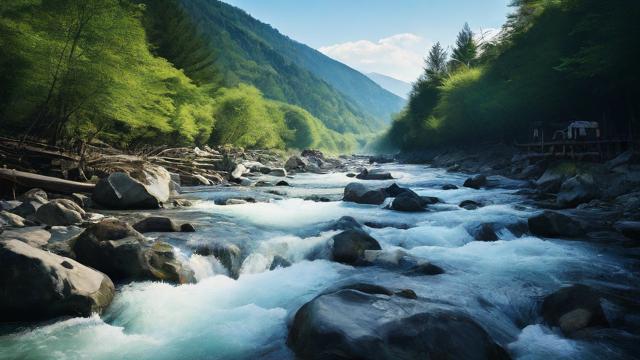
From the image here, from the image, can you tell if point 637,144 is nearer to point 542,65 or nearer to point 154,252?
point 542,65

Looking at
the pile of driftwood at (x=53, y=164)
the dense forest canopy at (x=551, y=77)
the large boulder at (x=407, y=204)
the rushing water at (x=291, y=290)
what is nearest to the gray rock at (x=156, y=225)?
the rushing water at (x=291, y=290)

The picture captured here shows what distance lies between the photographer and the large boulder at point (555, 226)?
12.0 metres

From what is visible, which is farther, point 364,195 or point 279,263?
point 364,195

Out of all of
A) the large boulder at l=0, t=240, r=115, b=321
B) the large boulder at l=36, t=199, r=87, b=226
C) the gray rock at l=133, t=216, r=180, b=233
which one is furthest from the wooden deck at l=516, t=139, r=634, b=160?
the large boulder at l=0, t=240, r=115, b=321

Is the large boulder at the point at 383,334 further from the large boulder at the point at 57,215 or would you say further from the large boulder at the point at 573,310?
the large boulder at the point at 57,215

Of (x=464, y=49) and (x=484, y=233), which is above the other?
(x=464, y=49)

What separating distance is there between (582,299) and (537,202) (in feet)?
42.2

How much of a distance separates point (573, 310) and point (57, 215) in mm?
11610

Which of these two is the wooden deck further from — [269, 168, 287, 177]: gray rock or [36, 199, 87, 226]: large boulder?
[36, 199, 87, 226]: large boulder

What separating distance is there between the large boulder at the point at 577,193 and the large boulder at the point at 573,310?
11895 millimetres

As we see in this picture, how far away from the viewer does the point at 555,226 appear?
12008 mm

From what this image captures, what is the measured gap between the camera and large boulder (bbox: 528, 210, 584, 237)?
12.0 m

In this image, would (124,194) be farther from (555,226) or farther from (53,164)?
(555,226)

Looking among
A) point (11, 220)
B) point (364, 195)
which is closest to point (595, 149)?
point (364, 195)
